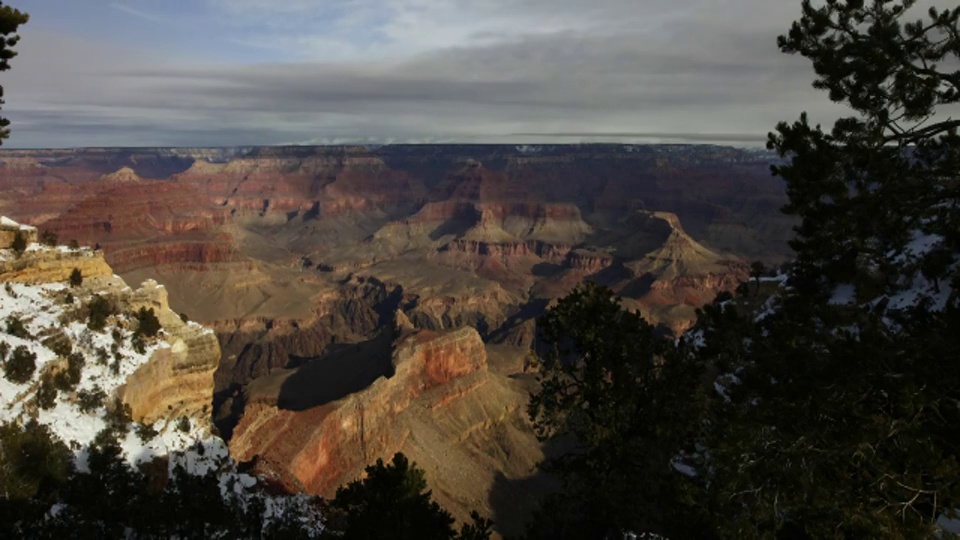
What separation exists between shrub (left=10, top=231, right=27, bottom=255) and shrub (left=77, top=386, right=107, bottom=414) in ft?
38.1

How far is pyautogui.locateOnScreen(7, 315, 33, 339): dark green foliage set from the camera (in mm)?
29062

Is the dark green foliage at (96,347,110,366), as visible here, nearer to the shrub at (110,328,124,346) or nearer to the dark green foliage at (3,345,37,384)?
the shrub at (110,328,124,346)

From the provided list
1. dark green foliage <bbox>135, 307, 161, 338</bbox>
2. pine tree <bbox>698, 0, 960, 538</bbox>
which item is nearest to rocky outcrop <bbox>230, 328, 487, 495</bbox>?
dark green foliage <bbox>135, 307, 161, 338</bbox>

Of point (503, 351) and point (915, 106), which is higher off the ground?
point (915, 106)

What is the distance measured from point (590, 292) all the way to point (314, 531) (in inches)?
807

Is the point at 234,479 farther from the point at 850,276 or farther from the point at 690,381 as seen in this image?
the point at 850,276

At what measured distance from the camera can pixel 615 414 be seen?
54.1 ft

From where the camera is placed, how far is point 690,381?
16938mm

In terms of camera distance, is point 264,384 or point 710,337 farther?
point 264,384

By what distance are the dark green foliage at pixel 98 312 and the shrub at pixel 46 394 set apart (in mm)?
5415

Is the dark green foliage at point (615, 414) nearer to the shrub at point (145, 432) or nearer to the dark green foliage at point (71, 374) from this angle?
the shrub at point (145, 432)

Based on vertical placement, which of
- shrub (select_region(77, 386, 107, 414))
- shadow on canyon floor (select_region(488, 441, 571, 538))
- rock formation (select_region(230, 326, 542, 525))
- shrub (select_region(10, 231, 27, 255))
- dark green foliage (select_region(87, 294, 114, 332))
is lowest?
shadow on canyon floor (select_region(488, 441, 571, 538))

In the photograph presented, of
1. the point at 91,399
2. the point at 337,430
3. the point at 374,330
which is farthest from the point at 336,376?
the point at 374,330

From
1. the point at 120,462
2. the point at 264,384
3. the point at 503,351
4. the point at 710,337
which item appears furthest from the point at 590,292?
the point at 503,351
